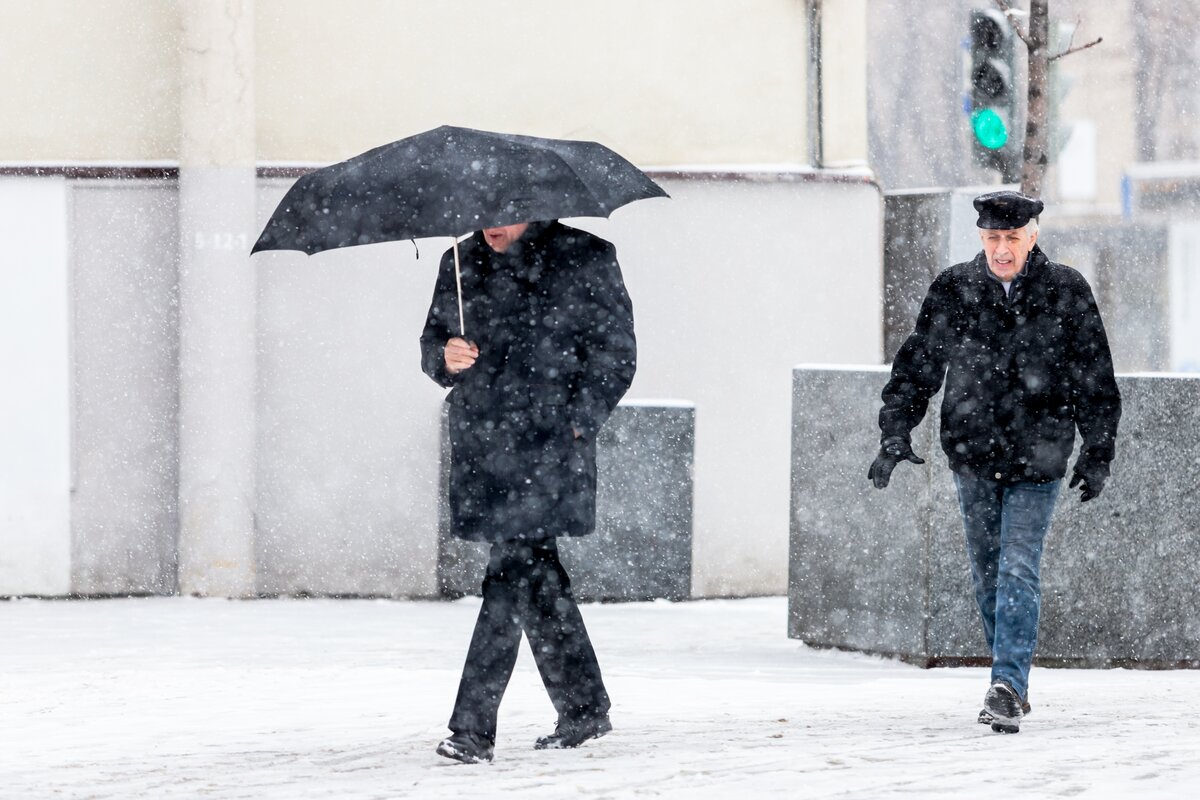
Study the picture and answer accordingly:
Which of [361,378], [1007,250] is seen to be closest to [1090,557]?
[1007,250]

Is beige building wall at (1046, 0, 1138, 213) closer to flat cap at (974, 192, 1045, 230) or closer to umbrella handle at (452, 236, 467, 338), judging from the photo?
flat cap at (974, 192, 1045, 230)

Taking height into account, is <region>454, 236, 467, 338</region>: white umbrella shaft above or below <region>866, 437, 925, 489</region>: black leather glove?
above

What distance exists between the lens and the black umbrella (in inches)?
223

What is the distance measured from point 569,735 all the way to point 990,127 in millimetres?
5074

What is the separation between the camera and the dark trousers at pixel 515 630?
5.92 meters

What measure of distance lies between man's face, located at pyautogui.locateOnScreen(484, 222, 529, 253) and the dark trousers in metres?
0.87

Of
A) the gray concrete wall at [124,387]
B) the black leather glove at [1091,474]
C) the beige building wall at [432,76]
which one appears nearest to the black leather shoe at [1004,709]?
the black leather glove at [1091,474]

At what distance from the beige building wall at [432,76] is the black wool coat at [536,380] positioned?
16.5 ft

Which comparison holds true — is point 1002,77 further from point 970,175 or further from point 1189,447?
point 970,175

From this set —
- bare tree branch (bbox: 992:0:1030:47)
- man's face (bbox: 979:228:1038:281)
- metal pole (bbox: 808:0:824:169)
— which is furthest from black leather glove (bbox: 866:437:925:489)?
metal pole (bbox: 808:0:824:169)

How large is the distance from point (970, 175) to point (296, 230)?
34.9 m

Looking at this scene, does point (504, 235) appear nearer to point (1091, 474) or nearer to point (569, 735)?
point (569, 735)

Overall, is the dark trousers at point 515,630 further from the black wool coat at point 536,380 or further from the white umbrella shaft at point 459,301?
the white umbrella shaft at point 459,301

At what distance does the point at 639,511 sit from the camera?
1046cm
